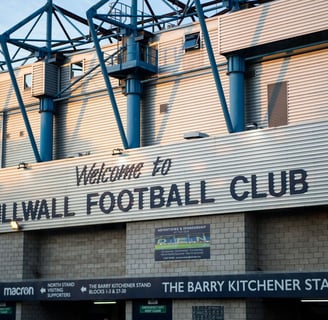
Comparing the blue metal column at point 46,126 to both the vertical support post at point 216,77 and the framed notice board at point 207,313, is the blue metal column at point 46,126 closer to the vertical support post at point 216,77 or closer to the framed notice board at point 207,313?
the vertical support post at point 216,77

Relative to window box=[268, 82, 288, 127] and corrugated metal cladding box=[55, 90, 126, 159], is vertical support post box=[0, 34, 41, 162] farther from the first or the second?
window box=[268, 82, 288, 127]

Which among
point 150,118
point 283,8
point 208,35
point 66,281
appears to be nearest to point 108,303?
point 66,281

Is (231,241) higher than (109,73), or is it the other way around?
(109,73)

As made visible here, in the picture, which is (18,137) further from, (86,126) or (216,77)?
(216,77)

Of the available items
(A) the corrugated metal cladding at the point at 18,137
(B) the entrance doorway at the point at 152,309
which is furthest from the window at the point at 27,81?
(B) the entrance doorway at the point at 152,309

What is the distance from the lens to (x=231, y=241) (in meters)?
28.0

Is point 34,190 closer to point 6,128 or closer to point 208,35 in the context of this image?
point 6,128

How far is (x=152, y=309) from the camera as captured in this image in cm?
2981

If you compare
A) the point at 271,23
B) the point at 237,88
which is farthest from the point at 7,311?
the point at 271,23

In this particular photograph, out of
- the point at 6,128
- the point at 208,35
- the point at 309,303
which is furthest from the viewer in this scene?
the point at 6,128

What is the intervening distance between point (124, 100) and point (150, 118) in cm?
180

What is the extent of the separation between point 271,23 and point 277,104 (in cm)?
332

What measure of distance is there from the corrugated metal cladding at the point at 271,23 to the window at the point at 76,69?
9.68 metres

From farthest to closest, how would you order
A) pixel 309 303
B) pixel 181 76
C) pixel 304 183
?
pixel 181 76, pixel 309 303, pixel 304 183
